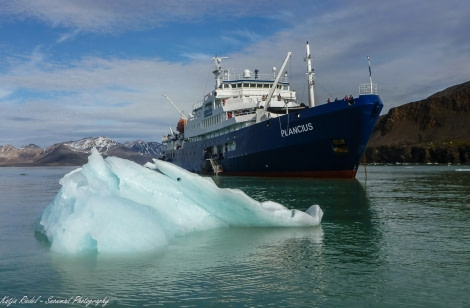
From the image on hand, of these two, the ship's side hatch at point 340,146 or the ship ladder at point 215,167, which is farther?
the ship ladder at point 215,167

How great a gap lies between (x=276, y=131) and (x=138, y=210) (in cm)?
2606

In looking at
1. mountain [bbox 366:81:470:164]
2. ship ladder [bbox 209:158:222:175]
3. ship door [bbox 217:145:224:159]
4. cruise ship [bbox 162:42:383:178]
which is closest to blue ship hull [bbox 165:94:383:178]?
cruise ship [bbox 162:42:383:178]

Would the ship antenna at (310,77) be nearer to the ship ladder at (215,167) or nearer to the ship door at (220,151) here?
the ship door at (220,151)

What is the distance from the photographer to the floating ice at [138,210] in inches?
378

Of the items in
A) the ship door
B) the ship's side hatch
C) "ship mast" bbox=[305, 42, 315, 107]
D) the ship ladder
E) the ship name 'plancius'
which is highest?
"ship mast" bbox=[305, 42, 315, 107]

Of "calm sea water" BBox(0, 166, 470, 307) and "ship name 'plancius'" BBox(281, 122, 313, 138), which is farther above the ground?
"ship name 'plancius'" BBox(281, 122, 313, 138)

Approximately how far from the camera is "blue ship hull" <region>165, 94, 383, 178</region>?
1232 inches

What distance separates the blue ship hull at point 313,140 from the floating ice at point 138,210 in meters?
19.4

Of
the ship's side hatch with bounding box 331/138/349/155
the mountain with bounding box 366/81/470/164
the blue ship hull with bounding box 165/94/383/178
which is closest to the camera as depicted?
the blue ship hull with bounding box 165/94/383/178

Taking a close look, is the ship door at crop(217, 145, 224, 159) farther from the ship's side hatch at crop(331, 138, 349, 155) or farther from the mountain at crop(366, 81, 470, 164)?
the mountain at crop(366, 81, 470, 164)

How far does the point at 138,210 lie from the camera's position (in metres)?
10.2

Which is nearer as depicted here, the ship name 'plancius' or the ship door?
the ship name 'plancius'

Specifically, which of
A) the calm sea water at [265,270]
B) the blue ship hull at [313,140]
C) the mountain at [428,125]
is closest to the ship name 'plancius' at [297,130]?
the blue ship hull at [313,140]

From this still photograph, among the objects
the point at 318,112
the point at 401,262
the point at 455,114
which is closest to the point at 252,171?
the point at 318,112
